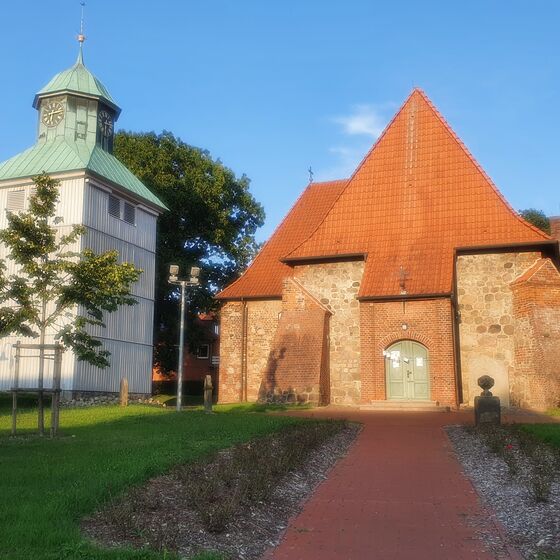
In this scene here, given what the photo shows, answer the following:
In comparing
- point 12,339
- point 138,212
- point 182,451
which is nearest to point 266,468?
point 182,451

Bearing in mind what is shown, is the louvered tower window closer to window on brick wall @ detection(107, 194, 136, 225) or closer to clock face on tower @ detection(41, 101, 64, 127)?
window on brick wall @ detection(107, 194, 136, 225)

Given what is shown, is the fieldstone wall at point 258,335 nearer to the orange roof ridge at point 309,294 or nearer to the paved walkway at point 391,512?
the orange roof ridge at point 309,294

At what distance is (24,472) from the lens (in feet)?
27.8

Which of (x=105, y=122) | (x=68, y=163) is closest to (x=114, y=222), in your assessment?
(x=68, y=163)

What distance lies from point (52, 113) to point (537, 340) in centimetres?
2328

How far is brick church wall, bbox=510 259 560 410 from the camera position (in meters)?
21.2

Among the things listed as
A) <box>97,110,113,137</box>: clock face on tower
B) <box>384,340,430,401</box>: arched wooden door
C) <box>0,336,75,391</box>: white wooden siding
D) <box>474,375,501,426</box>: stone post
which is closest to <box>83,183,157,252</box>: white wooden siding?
<box>97,110,113,137</box>: clock face on tower

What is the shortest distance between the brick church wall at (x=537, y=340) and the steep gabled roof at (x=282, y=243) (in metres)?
9.62

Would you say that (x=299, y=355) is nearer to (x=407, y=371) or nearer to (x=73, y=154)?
(x=407, y=371)

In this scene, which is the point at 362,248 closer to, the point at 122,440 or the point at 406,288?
the point at 406,288

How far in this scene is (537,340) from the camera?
2150cm

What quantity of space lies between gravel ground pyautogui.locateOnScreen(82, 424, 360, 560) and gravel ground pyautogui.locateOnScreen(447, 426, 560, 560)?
2402 millimetres

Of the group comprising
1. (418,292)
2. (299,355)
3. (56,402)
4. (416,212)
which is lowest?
(56,402)

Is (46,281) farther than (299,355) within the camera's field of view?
No
